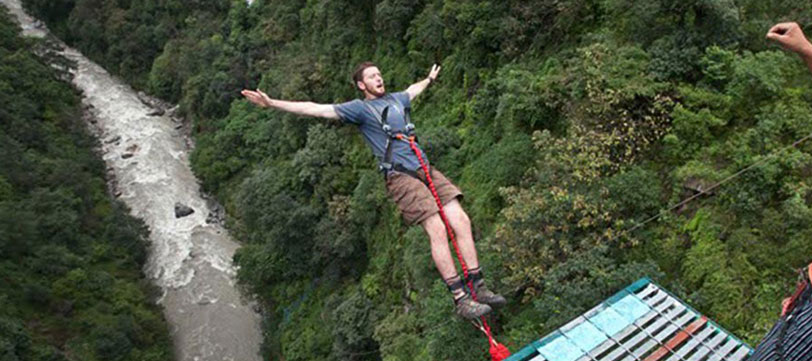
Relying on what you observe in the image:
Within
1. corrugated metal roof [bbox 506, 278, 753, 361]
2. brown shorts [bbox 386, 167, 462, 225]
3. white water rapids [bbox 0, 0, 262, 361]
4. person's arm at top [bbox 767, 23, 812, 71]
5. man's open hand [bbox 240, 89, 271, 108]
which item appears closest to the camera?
person's arm at top [bbox 767, 23, 812, 71]

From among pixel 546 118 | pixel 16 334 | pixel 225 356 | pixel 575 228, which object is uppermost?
pixel 546 118

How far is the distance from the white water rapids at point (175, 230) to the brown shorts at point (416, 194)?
50.2ft

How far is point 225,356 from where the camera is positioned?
1836 centimetres

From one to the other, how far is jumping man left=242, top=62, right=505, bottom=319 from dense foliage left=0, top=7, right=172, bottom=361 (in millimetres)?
15320

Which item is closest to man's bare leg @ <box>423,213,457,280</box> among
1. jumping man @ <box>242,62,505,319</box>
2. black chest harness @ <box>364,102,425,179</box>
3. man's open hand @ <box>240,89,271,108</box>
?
jumping man @ <box>242,62,505,319</box>

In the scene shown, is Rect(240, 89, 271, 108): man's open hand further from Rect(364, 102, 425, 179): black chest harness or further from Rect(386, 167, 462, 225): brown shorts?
Rect(386, 167, 462, 225): brown shorts

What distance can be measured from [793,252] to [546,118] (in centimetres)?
466

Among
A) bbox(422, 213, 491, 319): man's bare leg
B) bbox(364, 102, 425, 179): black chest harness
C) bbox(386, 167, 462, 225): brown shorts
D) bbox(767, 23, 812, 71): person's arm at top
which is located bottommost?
A: bbox(422, 213, 491, 319): man's bare leg

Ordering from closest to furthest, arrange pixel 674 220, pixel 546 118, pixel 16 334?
pixel 674 220 < pixel 546 118 < pixel 16 334

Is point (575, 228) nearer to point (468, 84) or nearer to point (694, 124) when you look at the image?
point (694, 124)

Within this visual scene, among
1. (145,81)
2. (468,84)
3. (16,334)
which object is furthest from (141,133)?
(468,84)

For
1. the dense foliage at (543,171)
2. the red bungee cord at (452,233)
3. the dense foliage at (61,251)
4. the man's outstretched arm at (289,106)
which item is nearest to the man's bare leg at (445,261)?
the red bungee cord at (452,233)

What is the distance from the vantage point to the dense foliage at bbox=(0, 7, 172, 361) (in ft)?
56.0

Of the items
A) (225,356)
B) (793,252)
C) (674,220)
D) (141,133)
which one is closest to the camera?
(793,252)
